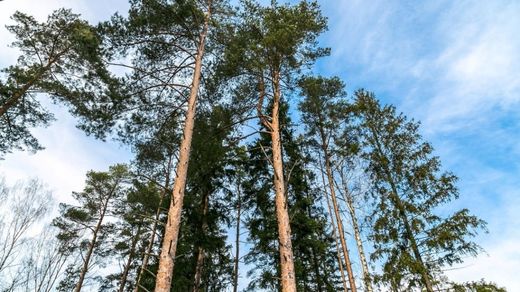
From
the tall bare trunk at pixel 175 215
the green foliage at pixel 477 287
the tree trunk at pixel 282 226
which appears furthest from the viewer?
the green foliage at pixel 477 287

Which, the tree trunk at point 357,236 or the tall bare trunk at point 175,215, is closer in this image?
the tall bare trunk at point 175,215

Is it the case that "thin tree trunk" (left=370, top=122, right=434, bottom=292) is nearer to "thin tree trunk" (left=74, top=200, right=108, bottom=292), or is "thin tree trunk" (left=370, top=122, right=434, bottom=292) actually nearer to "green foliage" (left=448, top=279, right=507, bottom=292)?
"green foliage" (left=448, top=279, right=507, bottom=292)

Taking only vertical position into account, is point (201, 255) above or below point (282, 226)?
above

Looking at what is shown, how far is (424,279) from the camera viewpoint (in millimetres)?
7949

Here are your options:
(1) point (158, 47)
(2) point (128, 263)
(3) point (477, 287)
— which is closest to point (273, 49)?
(1) point (158, 47)

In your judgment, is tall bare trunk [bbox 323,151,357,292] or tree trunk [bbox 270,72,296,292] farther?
tall bare trunk [bbox 323,151,357,292]

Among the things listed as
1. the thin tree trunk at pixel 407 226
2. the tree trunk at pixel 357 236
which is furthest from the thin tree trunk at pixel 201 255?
the thin tree trunk at pixel 407 226

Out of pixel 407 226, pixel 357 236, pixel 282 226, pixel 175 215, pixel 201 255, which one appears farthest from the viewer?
pixel 201 255

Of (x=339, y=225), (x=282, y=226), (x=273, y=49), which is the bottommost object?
(x=282, y=226)

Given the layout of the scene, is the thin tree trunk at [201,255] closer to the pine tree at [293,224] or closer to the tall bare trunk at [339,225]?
the pine tree at [293,224]

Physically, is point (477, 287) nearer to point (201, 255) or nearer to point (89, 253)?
point (201, 255)

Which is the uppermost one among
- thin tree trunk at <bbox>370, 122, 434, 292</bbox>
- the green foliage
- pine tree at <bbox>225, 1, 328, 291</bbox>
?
pine tree at <bbox>225, 1, 328, 291</bbox>

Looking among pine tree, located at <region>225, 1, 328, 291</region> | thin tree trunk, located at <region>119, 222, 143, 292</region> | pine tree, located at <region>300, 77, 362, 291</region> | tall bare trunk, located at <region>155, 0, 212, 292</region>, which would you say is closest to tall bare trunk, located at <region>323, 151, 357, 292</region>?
pine tree, located at <region>300, 77, 362, 291</region>

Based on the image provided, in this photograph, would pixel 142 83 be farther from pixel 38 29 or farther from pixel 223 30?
pixel 38 29
